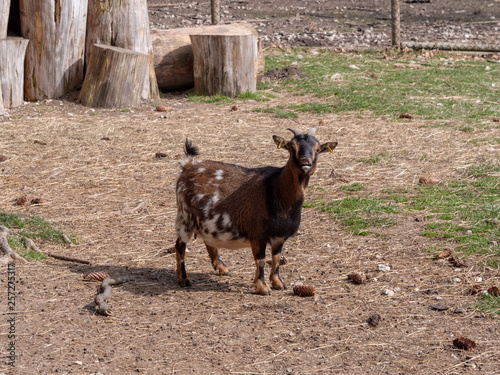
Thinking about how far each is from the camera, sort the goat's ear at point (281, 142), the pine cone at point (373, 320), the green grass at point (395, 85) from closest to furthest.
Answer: the pine cone at point (373, 320) < the goat's ear at point (281, 142) < the green grass at point (395, 85)

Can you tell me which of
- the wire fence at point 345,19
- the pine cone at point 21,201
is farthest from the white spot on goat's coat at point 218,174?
the wire fence at point 345,19

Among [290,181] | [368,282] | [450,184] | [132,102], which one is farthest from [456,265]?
[132,102]

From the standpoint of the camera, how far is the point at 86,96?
11391 mm

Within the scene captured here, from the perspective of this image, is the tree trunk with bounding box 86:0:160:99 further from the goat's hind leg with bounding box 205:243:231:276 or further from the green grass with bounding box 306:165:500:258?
the goat's hind leg with bounding box 205:243:231:276

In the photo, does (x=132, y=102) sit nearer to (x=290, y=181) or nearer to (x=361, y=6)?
(x=290, y=181)

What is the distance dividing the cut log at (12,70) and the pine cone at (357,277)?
7.62 metres

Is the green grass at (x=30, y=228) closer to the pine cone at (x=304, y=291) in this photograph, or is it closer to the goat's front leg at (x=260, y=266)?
the goat's front leg at (x=260, y=266)

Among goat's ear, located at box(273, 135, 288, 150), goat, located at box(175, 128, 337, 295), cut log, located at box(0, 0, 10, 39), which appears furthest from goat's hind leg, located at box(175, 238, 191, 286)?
cut log, located at box(0, 0, 10, 39)

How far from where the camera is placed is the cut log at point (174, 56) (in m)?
12.5

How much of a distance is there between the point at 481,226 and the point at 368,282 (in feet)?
5.11

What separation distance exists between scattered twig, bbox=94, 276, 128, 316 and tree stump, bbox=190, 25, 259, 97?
7.33m

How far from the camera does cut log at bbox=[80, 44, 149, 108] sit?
11039 millimetres

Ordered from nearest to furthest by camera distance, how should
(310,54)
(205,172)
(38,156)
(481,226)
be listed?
(205,172), (481,226), (38,156), (310,54)

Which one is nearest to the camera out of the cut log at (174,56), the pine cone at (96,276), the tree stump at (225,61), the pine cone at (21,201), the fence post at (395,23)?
the pine cone at (96,276)
